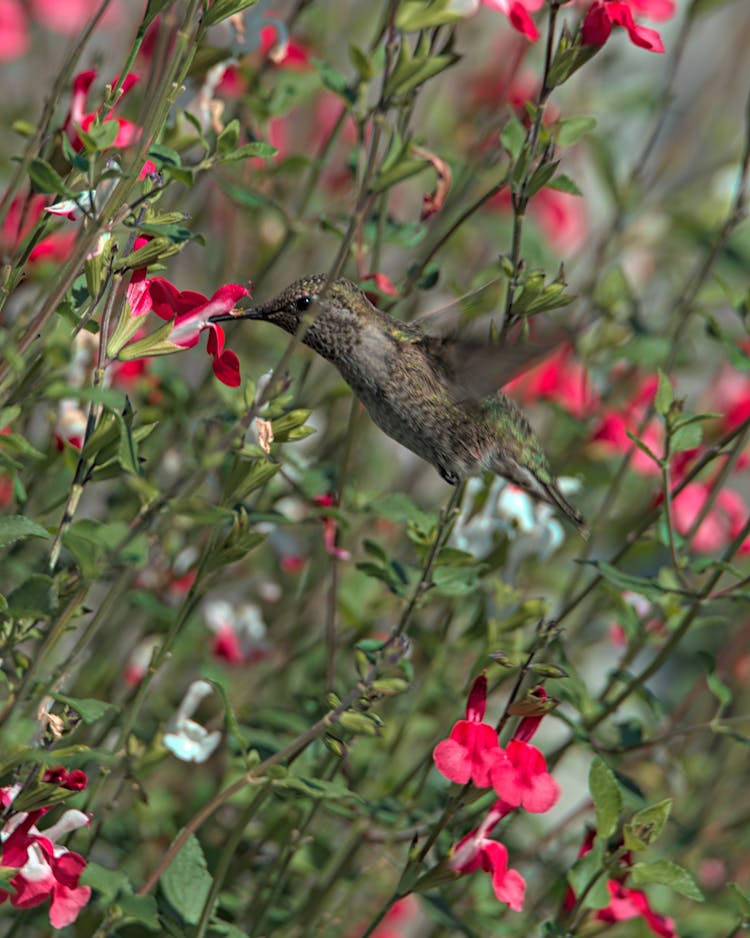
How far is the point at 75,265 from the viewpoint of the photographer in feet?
3.71

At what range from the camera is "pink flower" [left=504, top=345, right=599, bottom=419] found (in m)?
2.30

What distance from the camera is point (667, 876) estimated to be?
4.33 ft

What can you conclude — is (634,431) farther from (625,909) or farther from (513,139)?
(625,909)

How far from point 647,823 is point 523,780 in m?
0.16

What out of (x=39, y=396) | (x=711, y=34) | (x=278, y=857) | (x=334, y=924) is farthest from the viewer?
(x=711, y=34)

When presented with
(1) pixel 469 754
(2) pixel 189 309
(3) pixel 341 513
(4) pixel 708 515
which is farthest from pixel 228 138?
(4) pixel 708 515

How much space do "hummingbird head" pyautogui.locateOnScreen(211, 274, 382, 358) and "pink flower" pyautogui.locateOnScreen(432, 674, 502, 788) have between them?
0.49 m

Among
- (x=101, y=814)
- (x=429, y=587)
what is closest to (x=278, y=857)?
(x=101, y=814)

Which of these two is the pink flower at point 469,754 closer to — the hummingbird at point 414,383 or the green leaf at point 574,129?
the hummingbird at point 414,383

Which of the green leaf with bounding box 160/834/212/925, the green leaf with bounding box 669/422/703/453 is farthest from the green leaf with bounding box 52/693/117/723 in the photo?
the green leaf with bounding box 669/422/703/453

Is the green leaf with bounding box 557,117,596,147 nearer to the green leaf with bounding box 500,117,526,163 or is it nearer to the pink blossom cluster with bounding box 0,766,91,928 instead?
the green leaf with bounding box 500,117,526,163

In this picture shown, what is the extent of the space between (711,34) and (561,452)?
3.50 metres

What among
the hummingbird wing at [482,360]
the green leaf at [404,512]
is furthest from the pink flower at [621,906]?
the hummingbird wing at [482,360]

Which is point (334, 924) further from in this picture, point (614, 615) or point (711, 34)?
point (711, 34)
